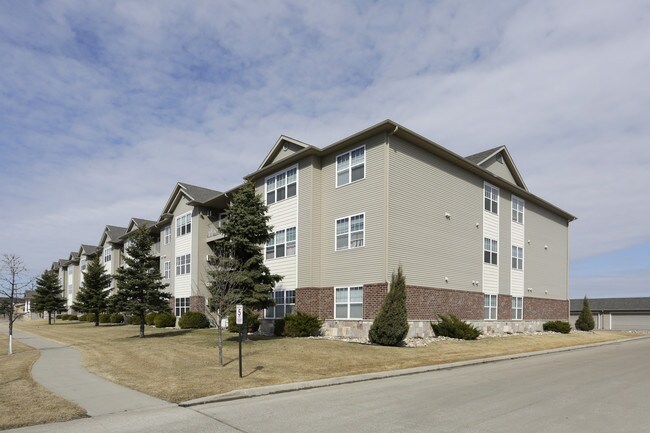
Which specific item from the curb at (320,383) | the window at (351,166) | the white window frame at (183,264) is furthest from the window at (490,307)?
the white window frame at (183,264)

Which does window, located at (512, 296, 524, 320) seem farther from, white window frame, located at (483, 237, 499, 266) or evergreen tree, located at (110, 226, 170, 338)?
evergreen tree, located at (110, 226, 170, 338)

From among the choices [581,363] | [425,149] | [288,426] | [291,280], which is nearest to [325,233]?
[291,280]

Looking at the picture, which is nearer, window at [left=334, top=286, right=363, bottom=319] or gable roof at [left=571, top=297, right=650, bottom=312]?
window at [left=334, top=286, right=363, bottom=319]

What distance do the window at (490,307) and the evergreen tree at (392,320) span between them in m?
10.5

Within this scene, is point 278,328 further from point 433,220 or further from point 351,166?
point 433,220

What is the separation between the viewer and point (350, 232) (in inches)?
1045

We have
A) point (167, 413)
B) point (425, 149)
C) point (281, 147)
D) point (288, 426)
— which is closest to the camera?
point (288, 426)

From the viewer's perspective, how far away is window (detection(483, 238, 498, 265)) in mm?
31938

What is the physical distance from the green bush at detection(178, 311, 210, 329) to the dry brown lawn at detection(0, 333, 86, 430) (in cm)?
2118

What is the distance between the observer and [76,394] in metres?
12.1

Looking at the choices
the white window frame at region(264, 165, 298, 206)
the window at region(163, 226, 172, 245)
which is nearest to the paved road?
the white window frame at region(264, 165, 298, 206)

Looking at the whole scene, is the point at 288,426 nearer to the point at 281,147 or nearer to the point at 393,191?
the point at 393,191

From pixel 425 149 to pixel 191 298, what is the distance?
74.7 ft

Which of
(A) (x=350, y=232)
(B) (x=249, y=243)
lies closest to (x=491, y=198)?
(A) (x=350, y=232)
